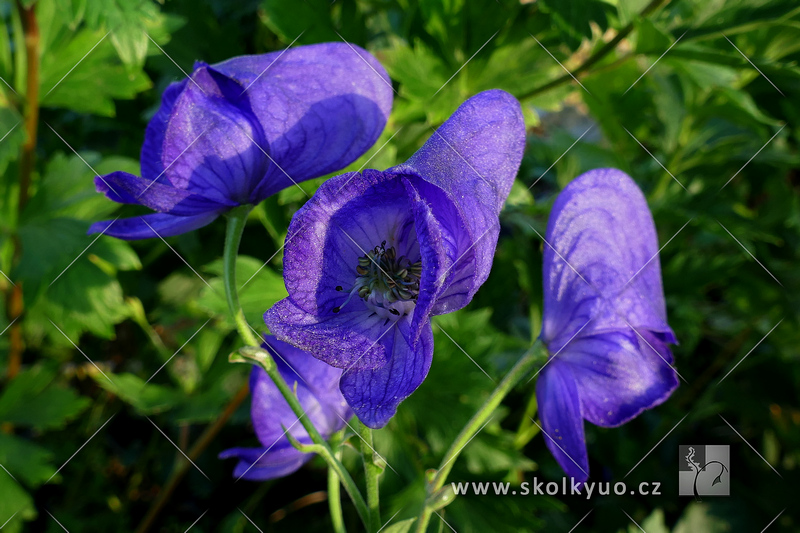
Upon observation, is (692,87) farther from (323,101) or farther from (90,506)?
(90,506)

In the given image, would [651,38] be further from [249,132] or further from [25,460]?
[25,460]

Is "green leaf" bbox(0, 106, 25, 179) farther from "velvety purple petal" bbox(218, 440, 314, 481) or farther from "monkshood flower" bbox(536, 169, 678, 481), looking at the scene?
"monkshood flower" bbox(536, 169, 678, 481)

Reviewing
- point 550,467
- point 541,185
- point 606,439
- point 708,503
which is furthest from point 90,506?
point 541,185

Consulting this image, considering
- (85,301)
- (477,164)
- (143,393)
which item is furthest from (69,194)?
(477,164)

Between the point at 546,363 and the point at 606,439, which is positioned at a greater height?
the point at 546,363

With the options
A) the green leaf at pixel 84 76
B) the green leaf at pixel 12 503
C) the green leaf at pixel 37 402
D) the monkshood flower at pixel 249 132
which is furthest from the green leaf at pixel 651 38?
the green leaf at pixel 12 503
